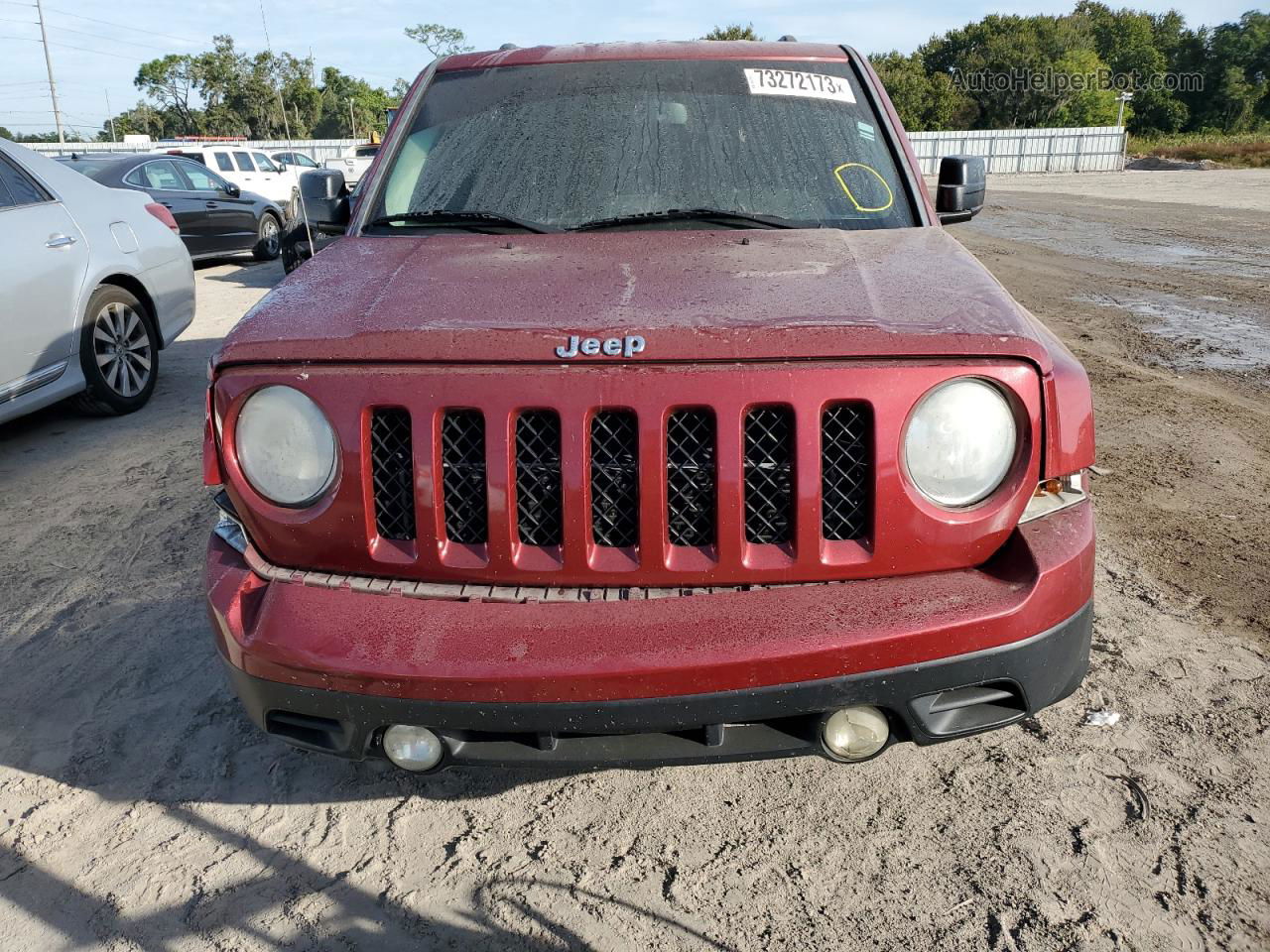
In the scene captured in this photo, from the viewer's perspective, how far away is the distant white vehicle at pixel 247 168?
15438 mm

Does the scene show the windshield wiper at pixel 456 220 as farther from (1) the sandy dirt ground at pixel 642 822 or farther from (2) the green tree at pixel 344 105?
(2) the green tree at pixel 344 105

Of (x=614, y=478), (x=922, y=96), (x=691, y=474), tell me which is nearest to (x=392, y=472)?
(x=614, y=478)

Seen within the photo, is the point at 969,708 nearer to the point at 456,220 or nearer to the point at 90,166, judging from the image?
the point at 456,220

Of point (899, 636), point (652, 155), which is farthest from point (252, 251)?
point (899, 636)

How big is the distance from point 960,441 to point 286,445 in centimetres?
136

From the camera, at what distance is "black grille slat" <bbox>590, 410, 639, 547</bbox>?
6.29 ft

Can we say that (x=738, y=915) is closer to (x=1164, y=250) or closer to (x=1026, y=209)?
(x=1164, y=250)

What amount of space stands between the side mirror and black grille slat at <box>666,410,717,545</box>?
214cm

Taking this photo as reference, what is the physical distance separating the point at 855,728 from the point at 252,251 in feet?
41.1

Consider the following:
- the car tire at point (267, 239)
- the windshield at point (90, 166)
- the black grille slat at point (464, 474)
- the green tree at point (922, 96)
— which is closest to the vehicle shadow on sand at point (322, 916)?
the black grille slat at point (464, 474)

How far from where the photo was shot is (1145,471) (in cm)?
475

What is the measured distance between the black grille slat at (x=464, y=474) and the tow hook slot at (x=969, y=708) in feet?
3.02

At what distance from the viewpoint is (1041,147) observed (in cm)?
4278

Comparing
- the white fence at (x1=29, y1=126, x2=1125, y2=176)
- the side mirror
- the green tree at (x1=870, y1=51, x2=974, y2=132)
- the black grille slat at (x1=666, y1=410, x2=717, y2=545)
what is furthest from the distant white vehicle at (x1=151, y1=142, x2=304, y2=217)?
the green tree at (x1=870, y1=51, x2=974, y2=132)
